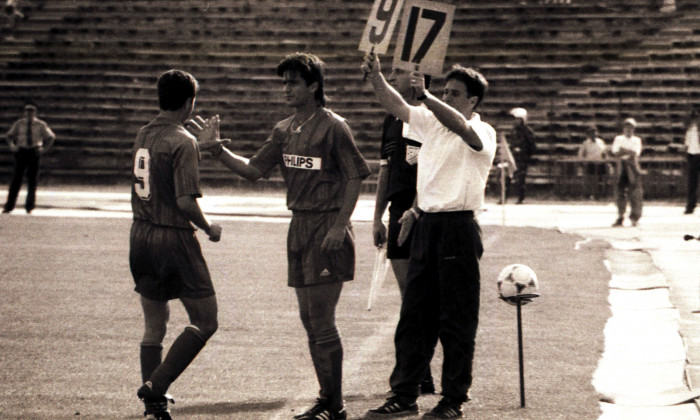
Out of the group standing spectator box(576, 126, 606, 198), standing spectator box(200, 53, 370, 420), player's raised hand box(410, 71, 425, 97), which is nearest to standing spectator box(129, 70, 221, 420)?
standing spectator box(200, 53, 370, 420)

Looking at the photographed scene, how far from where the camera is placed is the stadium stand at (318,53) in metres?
29.8

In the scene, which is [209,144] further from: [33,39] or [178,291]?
[33,39]

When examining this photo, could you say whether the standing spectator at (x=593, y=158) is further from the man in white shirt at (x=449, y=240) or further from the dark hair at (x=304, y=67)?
the dark hair at (x=304, y=67)

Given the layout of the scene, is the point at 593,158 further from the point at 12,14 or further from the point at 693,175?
the point at 12,14

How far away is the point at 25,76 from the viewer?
3369 cm

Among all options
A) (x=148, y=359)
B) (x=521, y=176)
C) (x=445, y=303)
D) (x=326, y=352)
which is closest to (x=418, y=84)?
(x=445, y=303)

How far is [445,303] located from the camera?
6145 mm

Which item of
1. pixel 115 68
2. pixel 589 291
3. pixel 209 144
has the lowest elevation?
pixel 589 291

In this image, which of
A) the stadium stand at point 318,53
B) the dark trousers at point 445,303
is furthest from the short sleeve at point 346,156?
the stadium stand at point 318,53

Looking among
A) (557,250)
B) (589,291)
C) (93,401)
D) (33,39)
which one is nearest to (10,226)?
(557,250)

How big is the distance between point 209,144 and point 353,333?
3.25 meters

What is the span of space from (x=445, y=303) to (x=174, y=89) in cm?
173

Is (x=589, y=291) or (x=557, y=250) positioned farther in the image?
(x=557, y=250)

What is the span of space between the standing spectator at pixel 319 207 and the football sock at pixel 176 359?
56cm
